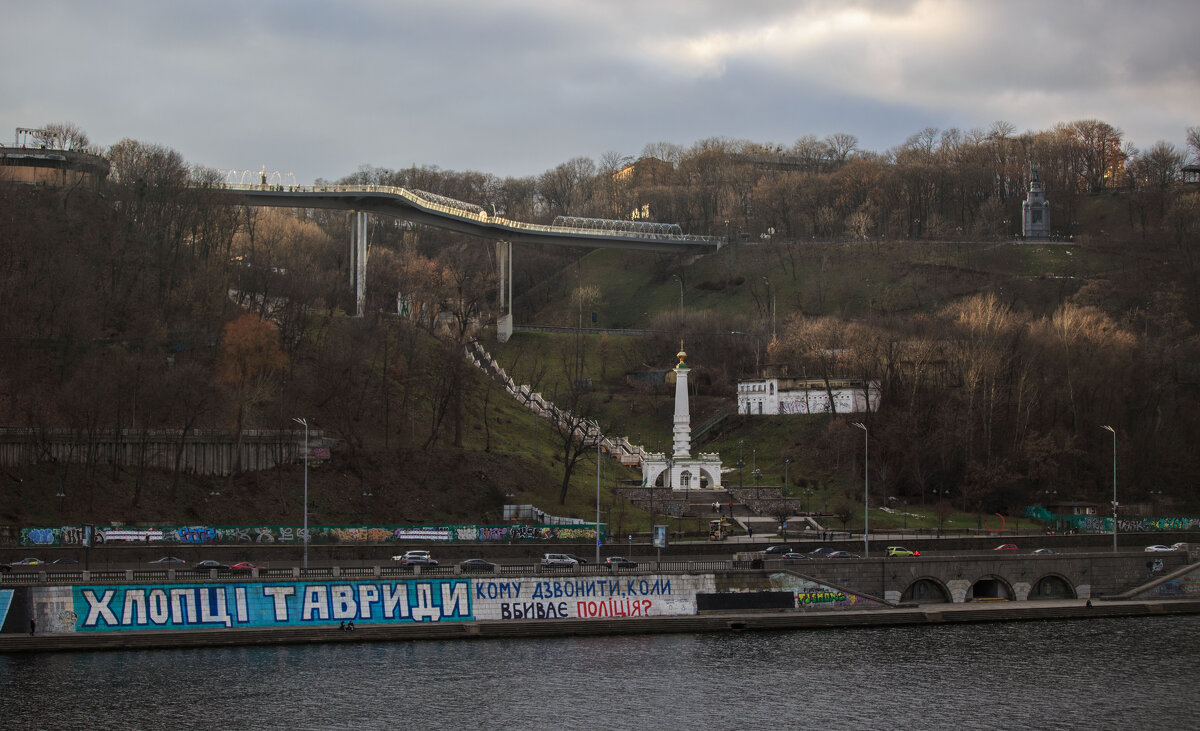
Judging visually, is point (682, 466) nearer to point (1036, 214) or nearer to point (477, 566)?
point (477, 566)

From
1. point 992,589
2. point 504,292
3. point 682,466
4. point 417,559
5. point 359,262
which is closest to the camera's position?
point 417,559

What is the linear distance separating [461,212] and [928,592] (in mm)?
77137

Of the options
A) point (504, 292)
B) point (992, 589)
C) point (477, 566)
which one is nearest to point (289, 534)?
point (477, 566)

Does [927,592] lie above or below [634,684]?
above

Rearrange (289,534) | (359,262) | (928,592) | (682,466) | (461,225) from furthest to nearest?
1. (461,225)
2. (359,262)
3. (682,466)
4. (289,534)
5. (928,592)

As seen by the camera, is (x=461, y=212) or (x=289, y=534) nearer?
(x=289, y=534)

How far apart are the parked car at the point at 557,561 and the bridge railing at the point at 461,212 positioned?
62173 mm

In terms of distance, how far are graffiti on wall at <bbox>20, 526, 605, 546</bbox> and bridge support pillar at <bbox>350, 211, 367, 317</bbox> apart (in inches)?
1778

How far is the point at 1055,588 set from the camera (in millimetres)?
72812

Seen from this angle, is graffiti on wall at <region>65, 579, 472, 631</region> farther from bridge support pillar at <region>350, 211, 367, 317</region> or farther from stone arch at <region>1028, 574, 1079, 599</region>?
bridge support pillar at <region>350, 211, 367, 317</region>

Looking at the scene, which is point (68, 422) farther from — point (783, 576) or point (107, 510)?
point (783, 576)

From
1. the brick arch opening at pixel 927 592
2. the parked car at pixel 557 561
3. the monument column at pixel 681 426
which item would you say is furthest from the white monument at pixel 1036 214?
the parked car at pixel 557 561

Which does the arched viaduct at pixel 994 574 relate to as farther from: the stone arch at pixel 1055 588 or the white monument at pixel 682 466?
the white monument at pixel 682 466

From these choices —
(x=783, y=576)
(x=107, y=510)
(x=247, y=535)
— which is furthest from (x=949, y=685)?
(x=107, y=510)
